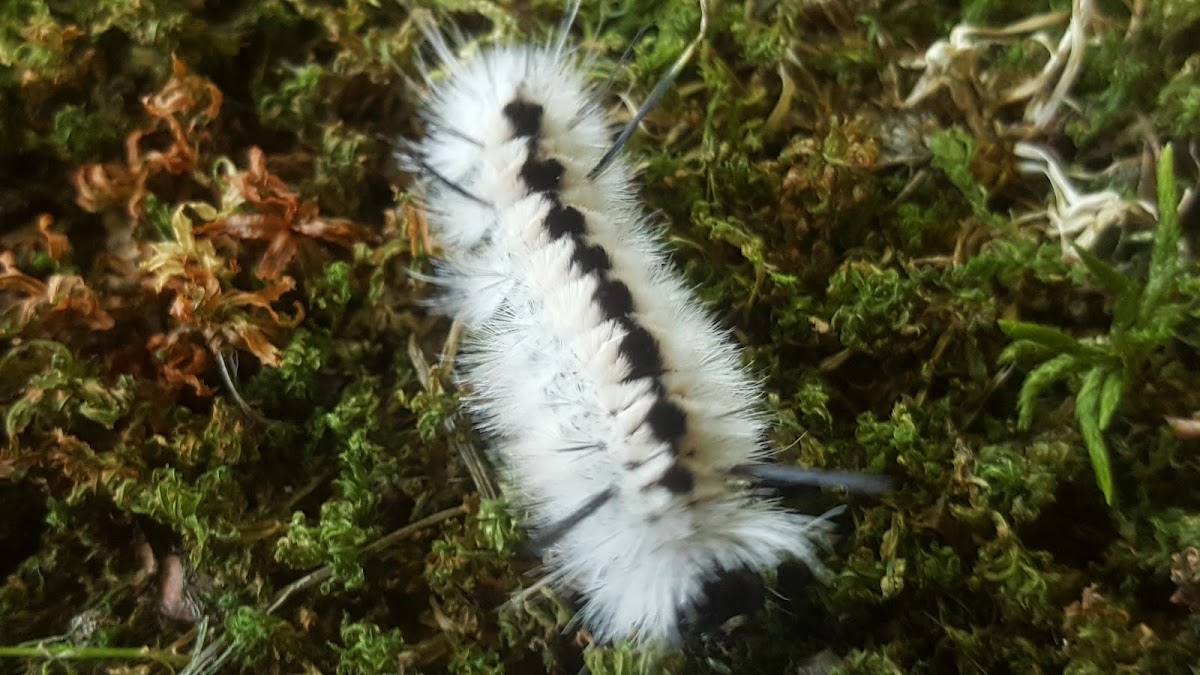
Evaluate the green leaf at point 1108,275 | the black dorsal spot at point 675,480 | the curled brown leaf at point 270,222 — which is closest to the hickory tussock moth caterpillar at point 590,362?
the black dorsal spot at point 675,480

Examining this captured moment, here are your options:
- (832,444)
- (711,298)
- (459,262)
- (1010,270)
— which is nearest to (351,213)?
(459,262)

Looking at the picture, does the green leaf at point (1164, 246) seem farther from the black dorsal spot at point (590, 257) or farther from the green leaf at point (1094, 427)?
the black dorsal spot at point (590, 257)

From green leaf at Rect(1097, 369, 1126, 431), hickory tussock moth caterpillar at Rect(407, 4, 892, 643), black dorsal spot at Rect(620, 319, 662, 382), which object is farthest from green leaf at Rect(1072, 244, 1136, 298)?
black dorsal spot at Rect(620, 319, 662, 382)

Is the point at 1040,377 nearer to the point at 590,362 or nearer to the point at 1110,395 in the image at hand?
the point at 1110,395

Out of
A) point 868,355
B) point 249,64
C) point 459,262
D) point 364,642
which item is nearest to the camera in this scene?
point 364,642

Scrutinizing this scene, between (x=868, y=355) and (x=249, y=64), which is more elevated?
(x=868, y=355)

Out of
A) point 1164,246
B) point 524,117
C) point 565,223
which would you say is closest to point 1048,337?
point 1164,246

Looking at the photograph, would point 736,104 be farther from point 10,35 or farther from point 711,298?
point 10,35
